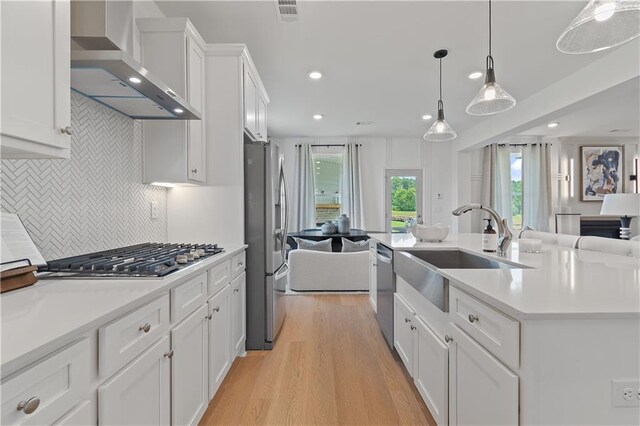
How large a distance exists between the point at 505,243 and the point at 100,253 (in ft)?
7.79

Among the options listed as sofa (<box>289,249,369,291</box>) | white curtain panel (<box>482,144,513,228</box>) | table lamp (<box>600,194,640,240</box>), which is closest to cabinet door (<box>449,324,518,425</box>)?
sofa (<box>289,249,369,291</box>)

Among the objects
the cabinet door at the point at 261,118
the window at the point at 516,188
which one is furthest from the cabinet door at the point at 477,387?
the window at the point at 516,188

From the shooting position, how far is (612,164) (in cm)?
613

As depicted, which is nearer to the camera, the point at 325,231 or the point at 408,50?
the point at 408,50

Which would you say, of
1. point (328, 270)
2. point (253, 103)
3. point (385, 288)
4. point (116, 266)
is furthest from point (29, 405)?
point (328, 270)

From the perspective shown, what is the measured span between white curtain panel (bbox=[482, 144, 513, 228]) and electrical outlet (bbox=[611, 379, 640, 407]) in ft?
19.7

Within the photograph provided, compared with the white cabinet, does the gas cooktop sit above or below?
below

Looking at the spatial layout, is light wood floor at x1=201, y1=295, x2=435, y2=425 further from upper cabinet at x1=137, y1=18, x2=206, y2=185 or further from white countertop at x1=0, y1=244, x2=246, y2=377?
upper cabinet at x1=137, y1=18, x2=206, y2=185

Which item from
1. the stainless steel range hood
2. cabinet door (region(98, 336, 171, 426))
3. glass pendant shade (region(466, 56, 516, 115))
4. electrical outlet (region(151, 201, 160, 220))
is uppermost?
glass pendant shade (region(466, 56, 516, 115))

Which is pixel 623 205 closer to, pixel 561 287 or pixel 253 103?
pixel 561 287

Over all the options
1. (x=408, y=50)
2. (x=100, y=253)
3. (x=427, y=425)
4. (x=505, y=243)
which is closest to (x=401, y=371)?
(x=427, y=425)

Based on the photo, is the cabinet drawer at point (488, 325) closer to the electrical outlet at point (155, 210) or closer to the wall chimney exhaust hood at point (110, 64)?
the wall chimney exhaust hood at point (110, 64)

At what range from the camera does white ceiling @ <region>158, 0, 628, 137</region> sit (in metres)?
2.26

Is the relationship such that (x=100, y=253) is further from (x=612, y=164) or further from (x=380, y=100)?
(x=612, y=164)
